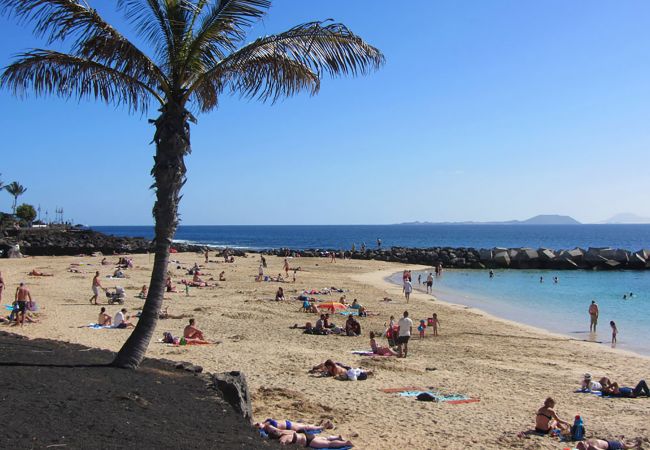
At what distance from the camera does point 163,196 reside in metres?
8.89

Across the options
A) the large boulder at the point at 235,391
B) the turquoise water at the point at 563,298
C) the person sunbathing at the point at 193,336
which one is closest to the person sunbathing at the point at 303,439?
the large boulder at the point at 235,391

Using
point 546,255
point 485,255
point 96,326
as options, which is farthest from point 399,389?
point 546,255

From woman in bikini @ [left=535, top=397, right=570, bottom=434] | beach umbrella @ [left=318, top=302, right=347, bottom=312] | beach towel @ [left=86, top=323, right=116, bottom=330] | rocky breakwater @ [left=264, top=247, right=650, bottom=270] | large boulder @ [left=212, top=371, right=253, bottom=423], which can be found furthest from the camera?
rocky breakwater @ [left=264, top=247, right=650, bottom=270]

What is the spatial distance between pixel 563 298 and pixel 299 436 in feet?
105

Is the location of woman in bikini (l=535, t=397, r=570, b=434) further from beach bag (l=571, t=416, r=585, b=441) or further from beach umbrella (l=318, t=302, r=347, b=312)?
beach umbrella (l=318, t=302, r=347, b=312)

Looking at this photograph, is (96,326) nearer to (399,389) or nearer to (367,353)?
(367,353)

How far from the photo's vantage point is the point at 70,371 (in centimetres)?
819

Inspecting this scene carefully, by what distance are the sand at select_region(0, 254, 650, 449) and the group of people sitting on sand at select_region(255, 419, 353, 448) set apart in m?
0.72

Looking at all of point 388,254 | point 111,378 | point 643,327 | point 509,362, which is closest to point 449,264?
point 388,254

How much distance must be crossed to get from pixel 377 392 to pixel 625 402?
17.4ft

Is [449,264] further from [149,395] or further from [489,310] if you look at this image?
[149,395]

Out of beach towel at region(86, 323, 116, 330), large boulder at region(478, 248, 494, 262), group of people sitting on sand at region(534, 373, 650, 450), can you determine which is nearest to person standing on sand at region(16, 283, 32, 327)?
beach towel at region(86, 323, 116, 330)

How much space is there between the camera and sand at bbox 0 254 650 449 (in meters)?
9.62

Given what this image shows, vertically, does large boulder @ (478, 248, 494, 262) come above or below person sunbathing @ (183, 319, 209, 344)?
above
